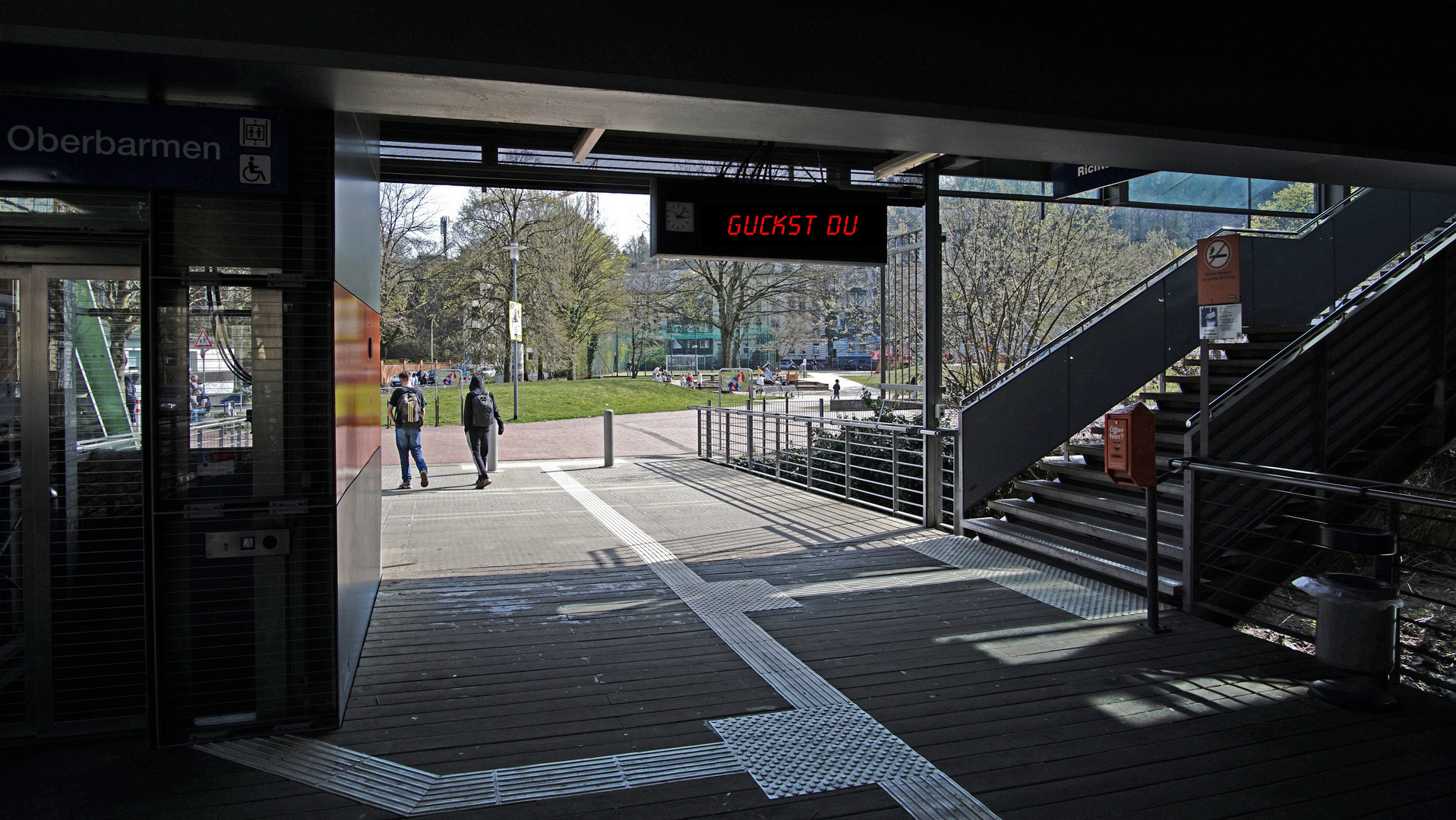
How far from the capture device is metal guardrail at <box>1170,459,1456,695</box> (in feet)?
14.0

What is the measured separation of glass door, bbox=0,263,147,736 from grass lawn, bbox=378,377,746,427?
2212cm

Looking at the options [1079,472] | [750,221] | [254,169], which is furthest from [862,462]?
[254,169]

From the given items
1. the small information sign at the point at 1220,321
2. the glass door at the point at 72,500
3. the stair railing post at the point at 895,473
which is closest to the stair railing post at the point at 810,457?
the stair railing post at the point at 895,473

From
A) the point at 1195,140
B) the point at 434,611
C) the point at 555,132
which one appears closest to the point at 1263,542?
the point at 1195,140

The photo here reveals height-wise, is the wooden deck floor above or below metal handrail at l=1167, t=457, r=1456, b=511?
below

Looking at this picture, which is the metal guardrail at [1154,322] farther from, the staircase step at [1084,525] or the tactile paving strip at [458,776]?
the tactile paving strip at [458,776]

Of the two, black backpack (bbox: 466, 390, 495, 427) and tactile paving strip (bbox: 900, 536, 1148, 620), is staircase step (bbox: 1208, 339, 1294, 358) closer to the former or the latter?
tactile paving strip (bbox: 900, 536, 1148, 620)

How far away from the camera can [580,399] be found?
31.0 meters

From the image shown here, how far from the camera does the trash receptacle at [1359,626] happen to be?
407 cm

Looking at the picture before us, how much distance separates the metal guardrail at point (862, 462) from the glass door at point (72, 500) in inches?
264

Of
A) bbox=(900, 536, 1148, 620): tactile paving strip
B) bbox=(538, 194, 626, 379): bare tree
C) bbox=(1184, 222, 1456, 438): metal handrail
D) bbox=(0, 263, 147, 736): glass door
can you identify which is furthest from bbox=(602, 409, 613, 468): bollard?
bbox=(538, 194, 626, 379): bare tree

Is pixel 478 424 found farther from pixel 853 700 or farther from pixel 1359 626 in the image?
pixel 1359 626

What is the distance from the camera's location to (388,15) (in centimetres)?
334

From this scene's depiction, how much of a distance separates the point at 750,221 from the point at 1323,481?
4.14 m
